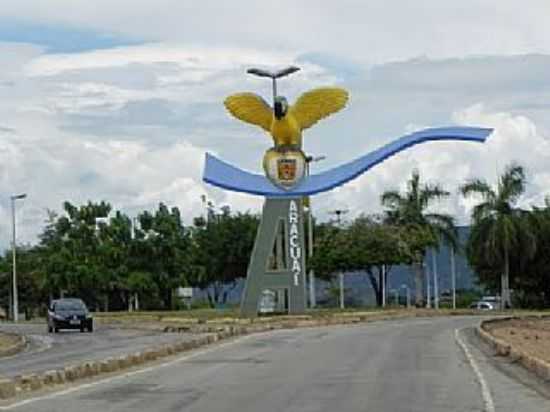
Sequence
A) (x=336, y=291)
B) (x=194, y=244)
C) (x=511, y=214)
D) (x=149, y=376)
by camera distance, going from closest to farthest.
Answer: (x=149, y=376)
(x=511, y=214)
(x=194, y=244)
(x=336, y=291)

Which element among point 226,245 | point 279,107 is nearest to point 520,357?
point 279,107

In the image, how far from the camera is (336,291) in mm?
115062

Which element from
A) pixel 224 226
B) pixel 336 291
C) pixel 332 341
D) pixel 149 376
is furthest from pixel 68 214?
pixel 149 376

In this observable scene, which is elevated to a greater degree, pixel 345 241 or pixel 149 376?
pixel 345 241

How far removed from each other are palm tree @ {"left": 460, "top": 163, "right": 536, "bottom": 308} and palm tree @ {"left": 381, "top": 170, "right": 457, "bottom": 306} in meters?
4.16

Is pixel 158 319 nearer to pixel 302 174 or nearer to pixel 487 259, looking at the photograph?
pixel 302 174

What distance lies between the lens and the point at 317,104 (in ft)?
226

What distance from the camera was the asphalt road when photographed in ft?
105

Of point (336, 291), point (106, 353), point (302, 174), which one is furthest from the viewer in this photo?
point (336, 291)

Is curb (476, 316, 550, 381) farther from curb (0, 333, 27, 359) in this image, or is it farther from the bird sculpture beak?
the bird sculpture beak

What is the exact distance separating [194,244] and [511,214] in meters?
26.9

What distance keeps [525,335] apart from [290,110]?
89.7ft

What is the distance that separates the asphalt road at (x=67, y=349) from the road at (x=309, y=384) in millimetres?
2676

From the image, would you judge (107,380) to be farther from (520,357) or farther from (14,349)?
(14,349)
